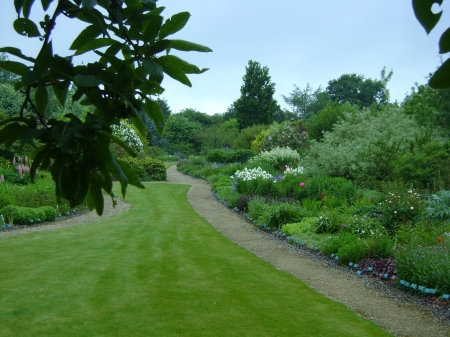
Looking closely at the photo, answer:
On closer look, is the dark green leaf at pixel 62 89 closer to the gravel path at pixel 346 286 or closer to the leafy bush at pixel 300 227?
the gravel path at pixel 346 286

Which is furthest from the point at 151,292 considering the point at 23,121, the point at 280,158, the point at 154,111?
the point at 280,158

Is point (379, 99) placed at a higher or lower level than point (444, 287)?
higher

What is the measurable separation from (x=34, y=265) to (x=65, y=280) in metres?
1.15

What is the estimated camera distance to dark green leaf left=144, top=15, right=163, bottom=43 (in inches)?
44.5

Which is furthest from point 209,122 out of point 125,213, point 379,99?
point 125,213

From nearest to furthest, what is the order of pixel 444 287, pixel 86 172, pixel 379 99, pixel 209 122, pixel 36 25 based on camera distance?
1. pixel 86 172
2. pixel 36 25
3. pixel 444 287
4. pixel 379 99
5. pixel 209 122

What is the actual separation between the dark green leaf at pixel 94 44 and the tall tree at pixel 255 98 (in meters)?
40.4

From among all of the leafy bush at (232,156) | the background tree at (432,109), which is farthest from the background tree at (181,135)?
the background tree at (432,109)

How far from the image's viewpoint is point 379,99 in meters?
52.6

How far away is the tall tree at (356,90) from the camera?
5303 centimetres

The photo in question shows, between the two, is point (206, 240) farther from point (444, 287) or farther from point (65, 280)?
point (444, 287)

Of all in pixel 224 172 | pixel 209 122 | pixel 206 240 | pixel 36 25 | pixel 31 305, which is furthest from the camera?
pixel 209 122

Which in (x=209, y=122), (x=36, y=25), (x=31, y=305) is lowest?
(x=31, y=305)

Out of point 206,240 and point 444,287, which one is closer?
point 444,287
